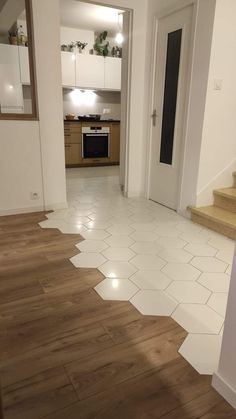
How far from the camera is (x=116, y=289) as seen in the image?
1920 millimetres

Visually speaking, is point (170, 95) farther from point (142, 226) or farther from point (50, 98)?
point (142, 226)

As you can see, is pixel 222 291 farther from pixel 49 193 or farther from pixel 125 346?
pixel 49 193

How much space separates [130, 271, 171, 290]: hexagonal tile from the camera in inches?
77.2

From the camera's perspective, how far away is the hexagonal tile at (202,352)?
1333 millimetres

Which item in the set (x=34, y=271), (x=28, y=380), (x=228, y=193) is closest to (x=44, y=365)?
(x=28, y=380)

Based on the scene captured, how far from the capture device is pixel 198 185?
3.11 metres

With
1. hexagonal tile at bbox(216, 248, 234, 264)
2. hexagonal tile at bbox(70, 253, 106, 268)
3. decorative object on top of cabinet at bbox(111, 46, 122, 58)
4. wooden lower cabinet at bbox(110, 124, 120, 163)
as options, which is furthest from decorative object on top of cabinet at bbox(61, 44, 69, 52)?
hexagonal tile at bbox(216, 248, 234, 264)

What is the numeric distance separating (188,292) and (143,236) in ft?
3.13

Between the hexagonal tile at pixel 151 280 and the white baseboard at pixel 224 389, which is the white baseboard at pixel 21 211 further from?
the white baseboard at pixel 224 389

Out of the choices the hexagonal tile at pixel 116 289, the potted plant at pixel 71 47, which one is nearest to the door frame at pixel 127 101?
the hexagonal tile at pixel 116 289

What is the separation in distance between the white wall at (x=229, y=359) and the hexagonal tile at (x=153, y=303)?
0.53 m

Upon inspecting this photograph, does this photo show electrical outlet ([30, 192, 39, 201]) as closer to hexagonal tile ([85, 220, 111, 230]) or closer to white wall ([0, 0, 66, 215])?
white wall ([0, 0, 66, 215])

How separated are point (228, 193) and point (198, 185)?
0.32m

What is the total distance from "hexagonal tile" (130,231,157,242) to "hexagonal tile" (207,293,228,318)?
36.9 inches
